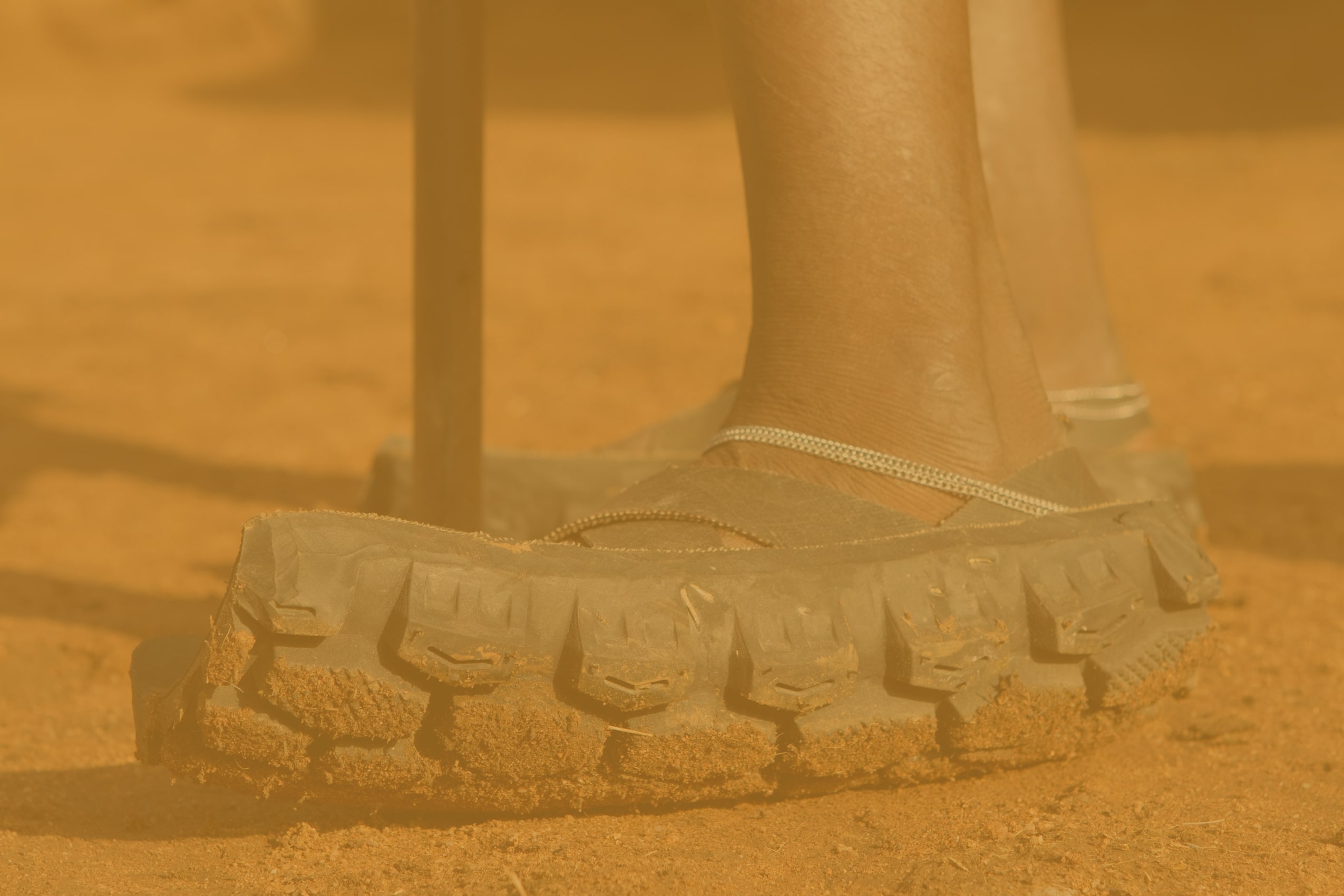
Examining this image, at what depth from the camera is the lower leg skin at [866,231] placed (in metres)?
1.09

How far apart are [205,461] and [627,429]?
2.30 feet

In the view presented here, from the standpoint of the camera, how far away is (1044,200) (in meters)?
1.77

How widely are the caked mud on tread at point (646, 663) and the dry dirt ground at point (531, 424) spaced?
52mm

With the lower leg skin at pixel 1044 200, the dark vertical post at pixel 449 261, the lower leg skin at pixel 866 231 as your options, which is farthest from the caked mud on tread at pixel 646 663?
the lower leg skin at pixel 1044 200

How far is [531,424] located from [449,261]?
1.21m

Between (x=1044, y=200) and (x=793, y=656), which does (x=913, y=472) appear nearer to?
(x=793, y=656)

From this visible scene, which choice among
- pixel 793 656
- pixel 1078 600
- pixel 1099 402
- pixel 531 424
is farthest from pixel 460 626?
pixel 531 424

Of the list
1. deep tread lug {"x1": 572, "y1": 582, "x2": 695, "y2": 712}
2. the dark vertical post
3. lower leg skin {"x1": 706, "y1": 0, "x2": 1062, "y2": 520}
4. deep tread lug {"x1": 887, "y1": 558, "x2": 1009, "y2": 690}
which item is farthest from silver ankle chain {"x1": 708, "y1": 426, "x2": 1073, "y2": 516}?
the dark vertical post

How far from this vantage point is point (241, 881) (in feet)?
2.97

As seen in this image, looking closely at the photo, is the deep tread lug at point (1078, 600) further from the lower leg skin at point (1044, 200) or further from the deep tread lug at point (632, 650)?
the lower leg skin at point (1044, 200)

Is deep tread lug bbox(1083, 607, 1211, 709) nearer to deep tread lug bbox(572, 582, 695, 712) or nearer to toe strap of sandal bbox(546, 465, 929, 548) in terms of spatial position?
toe strap of sandal bbox(546, 465, 929, 548)

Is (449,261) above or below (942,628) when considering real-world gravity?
above

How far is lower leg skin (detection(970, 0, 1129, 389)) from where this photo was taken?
5.66 feet

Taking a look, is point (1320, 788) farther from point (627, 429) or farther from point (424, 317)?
point (627, 429)
